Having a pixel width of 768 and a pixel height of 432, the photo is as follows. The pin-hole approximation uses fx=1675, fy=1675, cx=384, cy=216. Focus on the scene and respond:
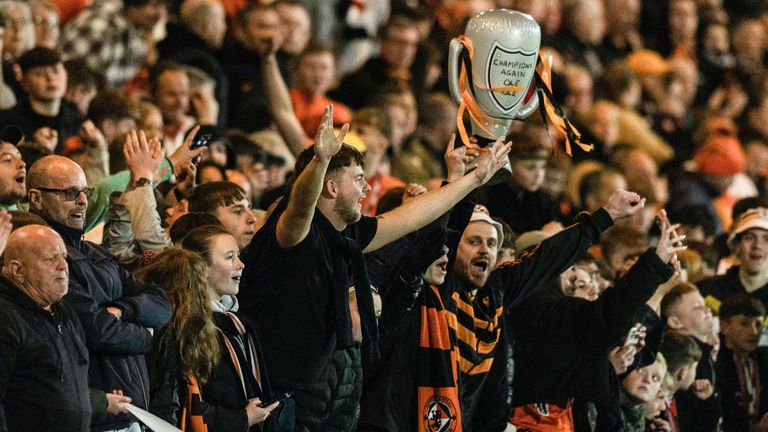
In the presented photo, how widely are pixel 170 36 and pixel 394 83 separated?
162 centimetres

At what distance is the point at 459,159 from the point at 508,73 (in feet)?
1.49

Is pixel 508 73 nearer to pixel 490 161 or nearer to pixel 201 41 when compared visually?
pixel 490 161

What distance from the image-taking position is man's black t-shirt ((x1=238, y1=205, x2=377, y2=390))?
21.5ft

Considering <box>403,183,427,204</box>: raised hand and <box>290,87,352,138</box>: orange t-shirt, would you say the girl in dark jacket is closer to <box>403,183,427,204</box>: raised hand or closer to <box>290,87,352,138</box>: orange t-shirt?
<box>403,183,427,204</box>: raised hand

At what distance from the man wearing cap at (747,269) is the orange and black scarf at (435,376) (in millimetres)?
3024

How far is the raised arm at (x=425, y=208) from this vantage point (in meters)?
6.86

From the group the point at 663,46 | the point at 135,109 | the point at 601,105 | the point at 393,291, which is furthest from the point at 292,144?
the point at 663,46

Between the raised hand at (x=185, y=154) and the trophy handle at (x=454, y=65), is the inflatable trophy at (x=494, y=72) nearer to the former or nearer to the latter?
the trophy handle at (x=454, y=65)

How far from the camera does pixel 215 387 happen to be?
21.3 ft

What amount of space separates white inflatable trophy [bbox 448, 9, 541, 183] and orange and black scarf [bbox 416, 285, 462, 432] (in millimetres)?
686

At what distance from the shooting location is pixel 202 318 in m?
6.40

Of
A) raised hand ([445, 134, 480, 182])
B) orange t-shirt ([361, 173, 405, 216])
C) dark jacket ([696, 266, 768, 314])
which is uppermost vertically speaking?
raised hand ([445, 134, 480, 182])

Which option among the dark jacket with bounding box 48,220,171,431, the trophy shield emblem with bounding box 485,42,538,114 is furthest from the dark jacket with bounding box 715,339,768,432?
the dark jacket with bounding box 48,220,171,431

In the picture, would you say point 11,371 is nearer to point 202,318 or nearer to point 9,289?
point 9,289
